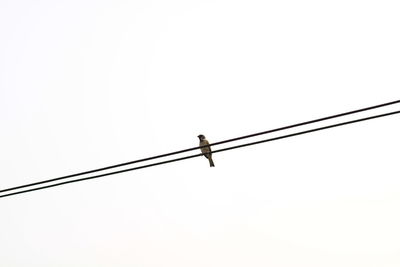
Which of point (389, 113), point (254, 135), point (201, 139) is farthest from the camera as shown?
point (201, 139)

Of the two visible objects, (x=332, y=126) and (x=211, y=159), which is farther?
(x=211, y=159)

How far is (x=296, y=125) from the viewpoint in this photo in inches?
252

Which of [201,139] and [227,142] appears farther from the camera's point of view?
[201,139]

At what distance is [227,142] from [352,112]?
1471mm

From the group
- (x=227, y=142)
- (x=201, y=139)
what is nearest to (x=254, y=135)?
(x=227, y=142)

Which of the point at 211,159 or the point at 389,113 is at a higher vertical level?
the point at 389,113

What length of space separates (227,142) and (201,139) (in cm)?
824

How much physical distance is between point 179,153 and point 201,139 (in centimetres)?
820

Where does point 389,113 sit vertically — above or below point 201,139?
above

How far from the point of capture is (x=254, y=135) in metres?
6.73

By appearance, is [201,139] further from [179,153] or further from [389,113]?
[389,113]

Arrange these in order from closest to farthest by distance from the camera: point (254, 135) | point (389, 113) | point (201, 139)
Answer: point (389, 113) < point (254, 135) < point (201, 139)

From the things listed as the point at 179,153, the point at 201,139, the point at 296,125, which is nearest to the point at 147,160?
the point at 179,153

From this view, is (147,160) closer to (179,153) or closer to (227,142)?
(179,153)
